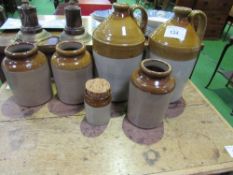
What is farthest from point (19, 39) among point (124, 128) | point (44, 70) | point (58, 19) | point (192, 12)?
point (192, 12)

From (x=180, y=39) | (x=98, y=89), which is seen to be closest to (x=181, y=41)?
(x=180, y=39)

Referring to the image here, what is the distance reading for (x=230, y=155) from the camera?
0.56 metres

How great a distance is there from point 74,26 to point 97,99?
31cm

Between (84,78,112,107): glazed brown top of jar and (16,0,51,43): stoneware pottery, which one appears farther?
(16,0,51,43): stoneware pottery

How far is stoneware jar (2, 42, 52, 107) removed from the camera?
Answer: 0.56m

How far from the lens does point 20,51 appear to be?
23.8 inches

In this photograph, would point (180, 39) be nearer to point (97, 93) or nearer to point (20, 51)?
point (97, 93)

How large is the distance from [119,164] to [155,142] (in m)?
0.13

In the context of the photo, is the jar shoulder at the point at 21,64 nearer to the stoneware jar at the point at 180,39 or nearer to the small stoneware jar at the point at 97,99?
the small stoneware jar at the point at 97,99

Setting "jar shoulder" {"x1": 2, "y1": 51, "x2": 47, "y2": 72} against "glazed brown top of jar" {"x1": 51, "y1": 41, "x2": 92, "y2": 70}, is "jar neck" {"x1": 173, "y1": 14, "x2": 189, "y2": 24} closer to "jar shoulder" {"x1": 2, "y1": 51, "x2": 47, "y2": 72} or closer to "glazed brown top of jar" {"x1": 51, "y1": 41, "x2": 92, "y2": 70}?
"glazed brown top of jar" {"x1": 51, "y1": 41, "x2": 92, "y2": 70}

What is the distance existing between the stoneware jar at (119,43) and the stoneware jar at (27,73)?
179mm

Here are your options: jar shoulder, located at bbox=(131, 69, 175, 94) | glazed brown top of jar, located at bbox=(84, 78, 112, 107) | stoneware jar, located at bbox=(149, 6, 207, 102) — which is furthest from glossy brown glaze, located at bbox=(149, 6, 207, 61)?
glazed brown top of jar, located at bbox=(84, 78, 112, 107)

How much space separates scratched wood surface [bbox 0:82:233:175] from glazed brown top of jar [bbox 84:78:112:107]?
4.4 inches

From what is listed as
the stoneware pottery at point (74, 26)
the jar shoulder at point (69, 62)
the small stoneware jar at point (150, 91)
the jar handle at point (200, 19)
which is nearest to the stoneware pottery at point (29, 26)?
the stoneware pottery at point (74, 26)
